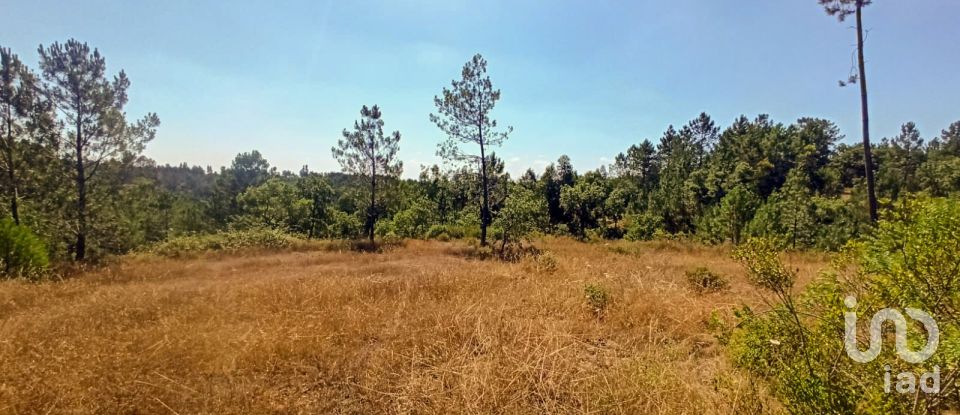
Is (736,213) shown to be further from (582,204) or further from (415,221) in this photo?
(415,221)

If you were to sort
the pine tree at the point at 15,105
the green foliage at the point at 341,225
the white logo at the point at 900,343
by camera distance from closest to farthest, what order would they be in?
the white logo at the point at 900,343 → the pine tree at the point at 15,105 → the green foliage at the point at 341,225

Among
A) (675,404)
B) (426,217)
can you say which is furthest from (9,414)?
(426,217)

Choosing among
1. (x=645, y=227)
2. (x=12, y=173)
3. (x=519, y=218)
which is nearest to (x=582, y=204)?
(x=645, y=227)

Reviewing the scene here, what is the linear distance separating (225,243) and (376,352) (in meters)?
23.4

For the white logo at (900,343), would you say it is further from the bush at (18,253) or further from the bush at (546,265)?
the bush at (18,253)

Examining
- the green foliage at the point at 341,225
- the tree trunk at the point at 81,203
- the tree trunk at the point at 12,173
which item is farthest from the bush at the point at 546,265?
the green foliage at the point at 341,225

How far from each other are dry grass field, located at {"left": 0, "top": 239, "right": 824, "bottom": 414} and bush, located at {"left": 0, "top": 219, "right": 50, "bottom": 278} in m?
4.83

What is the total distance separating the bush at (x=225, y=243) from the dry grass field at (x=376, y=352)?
15.4 m

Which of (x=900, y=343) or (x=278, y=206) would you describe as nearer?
(x=900, y=343)

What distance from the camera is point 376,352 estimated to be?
13.3ft

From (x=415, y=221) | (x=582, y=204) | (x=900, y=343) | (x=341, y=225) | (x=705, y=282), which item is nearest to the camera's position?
(x=900, y=343)

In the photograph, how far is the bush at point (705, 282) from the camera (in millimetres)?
6663

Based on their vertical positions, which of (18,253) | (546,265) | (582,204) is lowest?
(546,265)

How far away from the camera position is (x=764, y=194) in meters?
42.8
